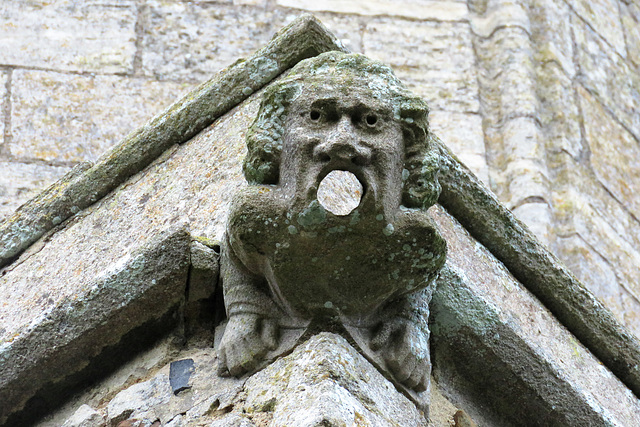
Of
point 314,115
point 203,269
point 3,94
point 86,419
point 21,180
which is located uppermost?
point 314,115

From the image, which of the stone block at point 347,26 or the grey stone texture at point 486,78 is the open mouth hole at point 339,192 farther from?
the stone block at point 347,26

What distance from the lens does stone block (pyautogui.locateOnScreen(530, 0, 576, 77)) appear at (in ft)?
16.4

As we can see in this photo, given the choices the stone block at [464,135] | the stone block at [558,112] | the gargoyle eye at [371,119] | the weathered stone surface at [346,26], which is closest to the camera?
the gargoyle eye at [371,119]

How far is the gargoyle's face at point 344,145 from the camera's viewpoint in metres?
2.16

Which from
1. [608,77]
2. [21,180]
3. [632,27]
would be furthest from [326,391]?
[632,27]

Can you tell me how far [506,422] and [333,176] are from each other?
675mm

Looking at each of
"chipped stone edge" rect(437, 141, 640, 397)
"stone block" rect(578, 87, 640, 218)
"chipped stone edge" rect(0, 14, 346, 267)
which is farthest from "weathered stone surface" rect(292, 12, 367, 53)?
"chipped stone edge" rect(437, 141, 640, 397)

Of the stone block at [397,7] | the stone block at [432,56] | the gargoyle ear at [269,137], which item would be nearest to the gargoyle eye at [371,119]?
the gargoyle ear at [269,137]

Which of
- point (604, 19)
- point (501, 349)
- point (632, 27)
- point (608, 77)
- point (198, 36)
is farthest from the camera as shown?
point (632, 27)

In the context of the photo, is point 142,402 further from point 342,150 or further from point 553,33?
point 553,33

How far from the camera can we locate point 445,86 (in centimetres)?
478

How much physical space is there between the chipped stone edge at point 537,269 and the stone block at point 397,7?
7.28 ft

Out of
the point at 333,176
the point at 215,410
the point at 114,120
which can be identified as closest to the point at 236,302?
the point at 215,410

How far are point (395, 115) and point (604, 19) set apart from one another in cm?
337
